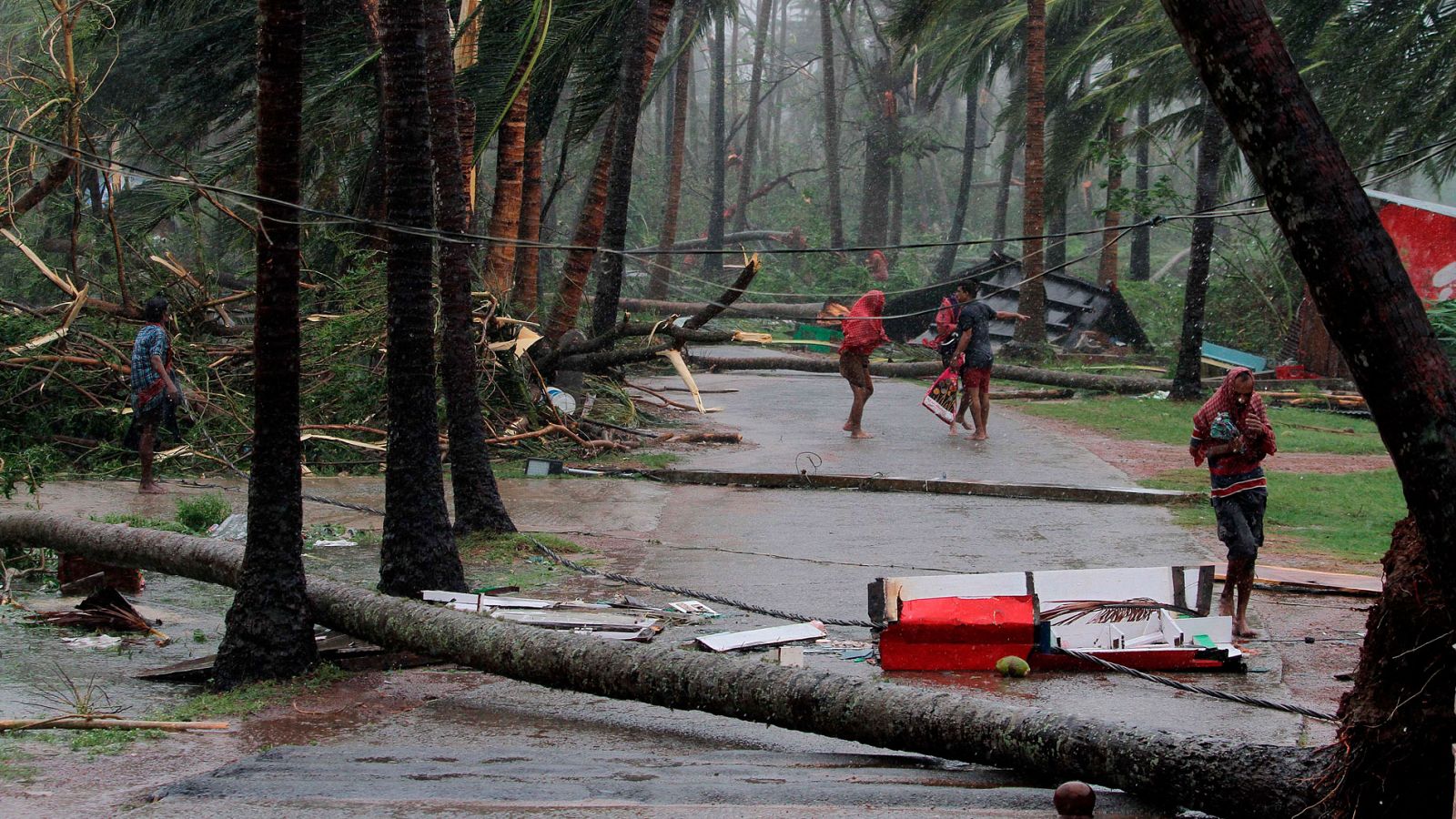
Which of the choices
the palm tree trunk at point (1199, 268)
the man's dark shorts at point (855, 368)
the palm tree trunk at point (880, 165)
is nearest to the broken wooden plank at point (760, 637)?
the man's dark shorts at point (855, 368)

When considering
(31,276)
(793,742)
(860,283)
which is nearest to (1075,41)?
(860,283)

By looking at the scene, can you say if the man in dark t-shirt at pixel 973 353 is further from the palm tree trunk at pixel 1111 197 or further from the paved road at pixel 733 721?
the palm tree trunk at pixel 1111 197

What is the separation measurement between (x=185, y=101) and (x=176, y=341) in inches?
270

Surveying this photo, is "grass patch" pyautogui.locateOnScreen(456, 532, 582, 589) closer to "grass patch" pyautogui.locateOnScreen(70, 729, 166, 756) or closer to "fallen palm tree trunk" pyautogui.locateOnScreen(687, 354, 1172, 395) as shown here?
"grass patch" pyautogui.locateOnScreen(70, 729, 166, 756)

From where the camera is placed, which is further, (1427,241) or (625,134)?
(1427,241)

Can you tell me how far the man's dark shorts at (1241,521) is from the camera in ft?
23.5

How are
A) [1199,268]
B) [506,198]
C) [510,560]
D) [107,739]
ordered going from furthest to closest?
[1199,268] → [506,198] → [510,560] → [107,739]

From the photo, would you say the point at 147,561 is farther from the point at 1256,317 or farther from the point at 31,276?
the point at 1256,317

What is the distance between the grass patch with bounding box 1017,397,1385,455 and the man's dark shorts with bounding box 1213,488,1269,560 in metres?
8.23

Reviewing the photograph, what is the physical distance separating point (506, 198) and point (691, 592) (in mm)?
8224

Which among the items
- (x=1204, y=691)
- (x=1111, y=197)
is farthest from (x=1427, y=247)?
(x=1204, y=691)

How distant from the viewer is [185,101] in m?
18.7

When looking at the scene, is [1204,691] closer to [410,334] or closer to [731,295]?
[410,334]

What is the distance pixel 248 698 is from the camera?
613cm
